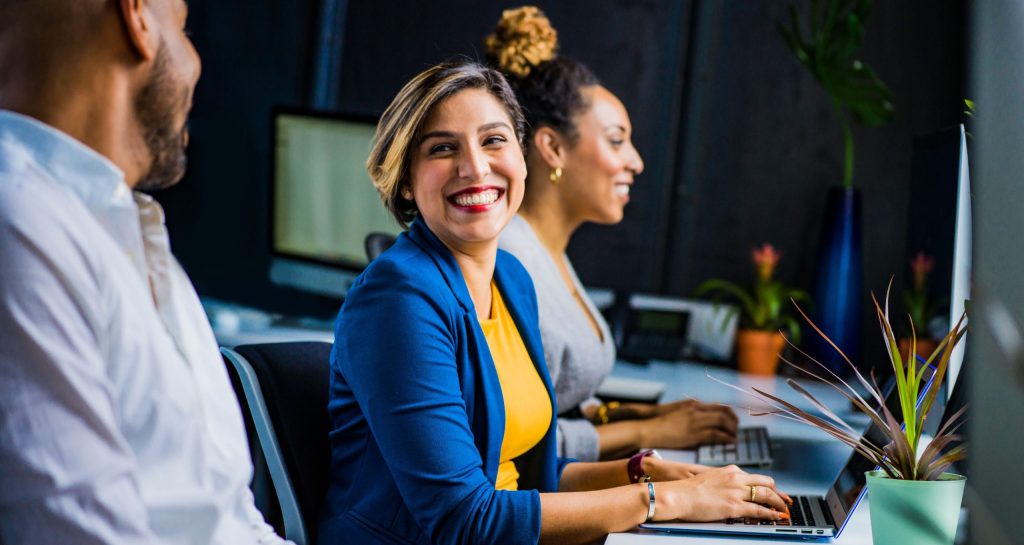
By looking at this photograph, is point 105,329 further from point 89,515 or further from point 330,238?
point 330,238

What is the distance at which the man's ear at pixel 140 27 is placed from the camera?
0.80 metres

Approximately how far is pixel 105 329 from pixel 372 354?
0.56 meters

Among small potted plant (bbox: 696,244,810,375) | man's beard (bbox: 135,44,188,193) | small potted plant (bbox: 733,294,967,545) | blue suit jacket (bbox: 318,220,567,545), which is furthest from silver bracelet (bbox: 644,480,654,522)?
small potted plant (bbox: 696,244,810,375)

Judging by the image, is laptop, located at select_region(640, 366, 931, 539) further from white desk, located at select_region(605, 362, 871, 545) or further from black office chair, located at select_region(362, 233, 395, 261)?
black office chair, located at select_region(362, 233, 395, 261)

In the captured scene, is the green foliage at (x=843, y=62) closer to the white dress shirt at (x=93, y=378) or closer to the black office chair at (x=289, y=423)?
the black office chair at (x=289, y=423)

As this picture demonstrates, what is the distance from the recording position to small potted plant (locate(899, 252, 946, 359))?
2090mm

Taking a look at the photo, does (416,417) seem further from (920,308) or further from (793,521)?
(920,308)

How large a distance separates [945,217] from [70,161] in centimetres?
134

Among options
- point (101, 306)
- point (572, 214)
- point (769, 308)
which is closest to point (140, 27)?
point (101, 306)

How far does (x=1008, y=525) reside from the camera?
592 mm

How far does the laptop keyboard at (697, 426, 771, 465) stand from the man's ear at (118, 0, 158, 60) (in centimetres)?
127

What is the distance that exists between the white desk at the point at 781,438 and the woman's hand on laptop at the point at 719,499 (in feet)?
0.13

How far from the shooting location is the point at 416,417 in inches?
50.3

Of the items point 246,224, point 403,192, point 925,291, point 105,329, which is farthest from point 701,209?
point 105,329
